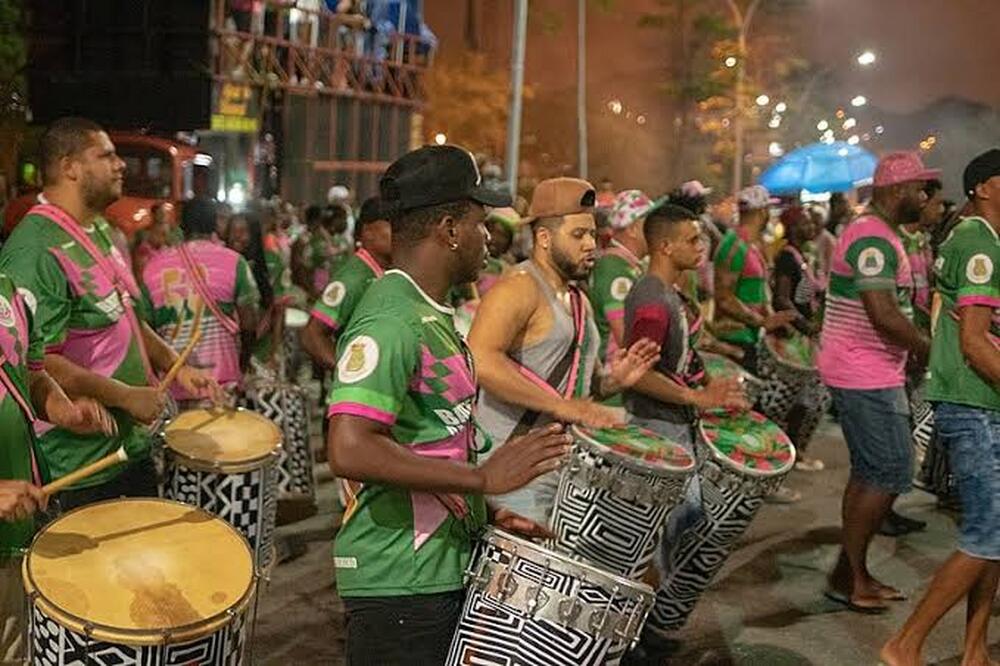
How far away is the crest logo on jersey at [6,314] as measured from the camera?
3361 millimetres

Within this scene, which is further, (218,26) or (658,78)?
(658,78)

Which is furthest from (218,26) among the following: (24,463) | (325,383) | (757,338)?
(24,463)

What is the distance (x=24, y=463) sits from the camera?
345 centimetres

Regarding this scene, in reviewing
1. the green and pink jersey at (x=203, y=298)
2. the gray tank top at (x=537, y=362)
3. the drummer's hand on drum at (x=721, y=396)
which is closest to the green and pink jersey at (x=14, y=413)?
the gray tank top at (x=537, y=362)

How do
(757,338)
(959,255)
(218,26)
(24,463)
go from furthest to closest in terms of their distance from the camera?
(218,26)
(757,338)
(959,255)
(24,463)

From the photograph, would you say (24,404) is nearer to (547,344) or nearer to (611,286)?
(547,344)

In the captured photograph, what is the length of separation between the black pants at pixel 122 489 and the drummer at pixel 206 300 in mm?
1970

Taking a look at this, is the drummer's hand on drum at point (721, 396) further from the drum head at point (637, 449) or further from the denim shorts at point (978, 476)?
the denim shorts at point (978, 476)

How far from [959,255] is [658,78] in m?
41.2

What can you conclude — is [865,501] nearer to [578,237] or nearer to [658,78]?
[578,237]

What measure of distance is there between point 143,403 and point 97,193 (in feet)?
2.66

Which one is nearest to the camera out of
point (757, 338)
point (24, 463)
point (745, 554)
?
point (24, 463)

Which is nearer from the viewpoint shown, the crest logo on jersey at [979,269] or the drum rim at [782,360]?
the crest logo on jersey at [979,269]

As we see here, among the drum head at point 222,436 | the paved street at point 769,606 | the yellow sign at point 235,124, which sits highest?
the yellow sign at point 235,124
